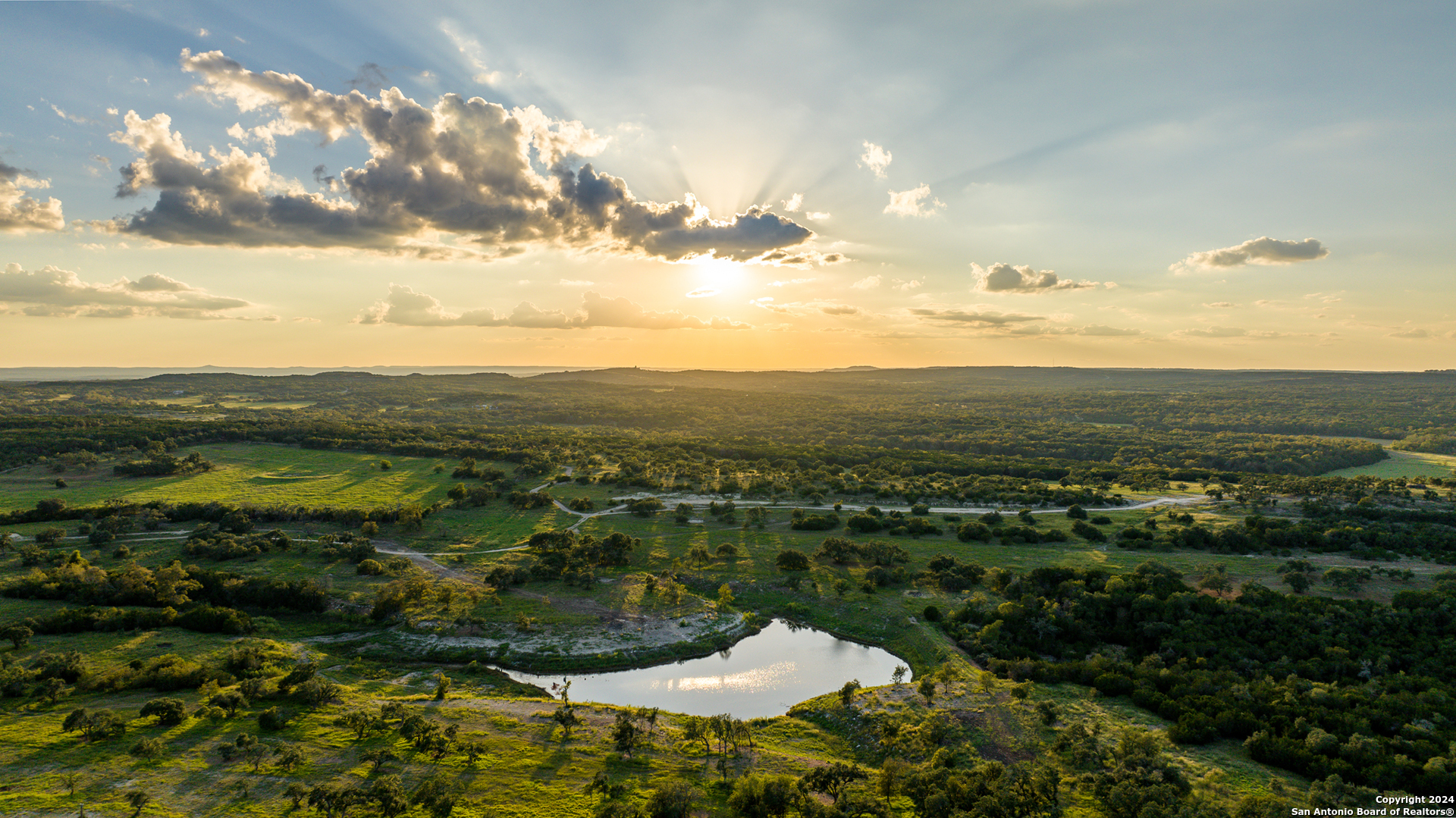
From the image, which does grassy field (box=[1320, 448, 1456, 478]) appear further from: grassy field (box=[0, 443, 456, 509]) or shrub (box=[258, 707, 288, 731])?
grassy field (box=[0, 443, 456, 509])

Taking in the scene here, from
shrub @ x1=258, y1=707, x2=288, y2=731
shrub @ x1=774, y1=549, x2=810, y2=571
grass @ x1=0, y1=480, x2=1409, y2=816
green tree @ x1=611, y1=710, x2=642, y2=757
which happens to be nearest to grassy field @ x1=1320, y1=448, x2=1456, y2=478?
grass @ x1=0, y1=480, x2=1409, y2=816

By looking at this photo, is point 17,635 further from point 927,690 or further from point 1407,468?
point 1407,468

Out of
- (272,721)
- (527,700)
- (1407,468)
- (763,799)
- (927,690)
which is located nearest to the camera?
(763,799)

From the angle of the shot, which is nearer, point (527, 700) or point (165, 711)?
point (165, 711)

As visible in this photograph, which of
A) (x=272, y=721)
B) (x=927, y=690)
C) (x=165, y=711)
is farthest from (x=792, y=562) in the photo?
(x=165, y=711)

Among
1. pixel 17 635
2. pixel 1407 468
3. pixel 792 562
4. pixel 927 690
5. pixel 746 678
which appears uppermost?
pixel 1407 468

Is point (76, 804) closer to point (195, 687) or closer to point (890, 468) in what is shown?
point (195, 687)
